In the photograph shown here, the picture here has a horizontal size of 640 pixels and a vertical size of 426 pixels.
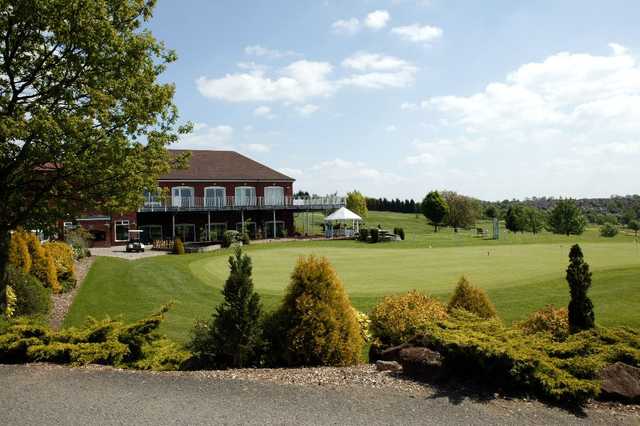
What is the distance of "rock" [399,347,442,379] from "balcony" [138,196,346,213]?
39.4 metres

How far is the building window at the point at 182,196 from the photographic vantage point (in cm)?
4728

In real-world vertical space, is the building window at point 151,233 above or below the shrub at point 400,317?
above

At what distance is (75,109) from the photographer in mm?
11391

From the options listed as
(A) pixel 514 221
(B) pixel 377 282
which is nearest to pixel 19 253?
(B) pixel 377 282

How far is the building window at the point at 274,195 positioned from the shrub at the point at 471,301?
42603 millimetres

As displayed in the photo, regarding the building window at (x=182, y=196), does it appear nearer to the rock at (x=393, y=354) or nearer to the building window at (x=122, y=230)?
the building window at (x=122, y=230)

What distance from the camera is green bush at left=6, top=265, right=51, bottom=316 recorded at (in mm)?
13164

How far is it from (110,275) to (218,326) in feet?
52.9

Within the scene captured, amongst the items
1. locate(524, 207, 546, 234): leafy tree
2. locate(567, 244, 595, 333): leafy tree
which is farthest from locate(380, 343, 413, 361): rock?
locate(524, 207, 546, 234): leafy tree

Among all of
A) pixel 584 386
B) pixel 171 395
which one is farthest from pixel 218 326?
pixel 584 386

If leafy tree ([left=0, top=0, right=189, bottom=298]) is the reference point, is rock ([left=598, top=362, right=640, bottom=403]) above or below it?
below

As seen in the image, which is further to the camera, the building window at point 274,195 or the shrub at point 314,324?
the building window at point 274,195

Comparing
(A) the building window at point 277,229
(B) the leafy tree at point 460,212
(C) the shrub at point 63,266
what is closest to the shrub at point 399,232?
(A) the building window at point 277,229

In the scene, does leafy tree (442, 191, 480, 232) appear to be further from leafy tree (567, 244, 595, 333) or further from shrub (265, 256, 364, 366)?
shrub (265, 256, 364, 366)
